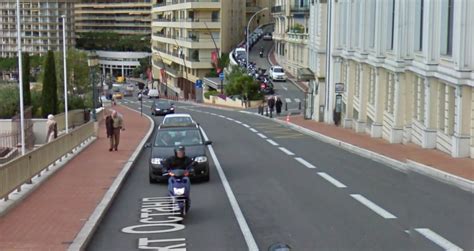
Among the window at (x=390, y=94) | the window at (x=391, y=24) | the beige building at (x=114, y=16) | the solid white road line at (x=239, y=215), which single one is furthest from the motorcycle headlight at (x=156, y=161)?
the beige building at (x=114, y=16)

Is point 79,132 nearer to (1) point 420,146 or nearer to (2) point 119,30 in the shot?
(1) point 420,146

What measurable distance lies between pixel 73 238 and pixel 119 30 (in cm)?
18296

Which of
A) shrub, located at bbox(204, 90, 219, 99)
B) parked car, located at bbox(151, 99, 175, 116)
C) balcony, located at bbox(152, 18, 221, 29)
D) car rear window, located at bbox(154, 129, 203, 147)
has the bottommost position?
shrub, located at bbox(204, 90, 219, 99)

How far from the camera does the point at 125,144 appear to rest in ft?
105

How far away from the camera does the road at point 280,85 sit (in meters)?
72.7

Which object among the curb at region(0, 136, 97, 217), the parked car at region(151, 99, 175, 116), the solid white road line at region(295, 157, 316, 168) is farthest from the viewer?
the parked car at region(151, 99, 175, 116)

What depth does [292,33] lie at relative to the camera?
8931 centimetres

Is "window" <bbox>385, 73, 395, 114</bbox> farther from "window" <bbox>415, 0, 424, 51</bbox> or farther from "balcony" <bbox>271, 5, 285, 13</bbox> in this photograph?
"balcony" <bbox>271, 5, 285, 13</bbox>

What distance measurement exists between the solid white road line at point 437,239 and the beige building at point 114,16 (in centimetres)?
17211

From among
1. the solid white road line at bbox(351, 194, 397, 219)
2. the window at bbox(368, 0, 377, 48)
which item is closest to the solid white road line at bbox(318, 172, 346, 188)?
the solid white road line at bbox(351, 194, 397, 219)

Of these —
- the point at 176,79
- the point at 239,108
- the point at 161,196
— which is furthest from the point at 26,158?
the point at 176,79

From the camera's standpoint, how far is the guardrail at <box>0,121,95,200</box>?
51.3ft

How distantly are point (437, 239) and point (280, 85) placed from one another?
239ft

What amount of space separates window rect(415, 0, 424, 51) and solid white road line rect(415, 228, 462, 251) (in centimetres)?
1797
